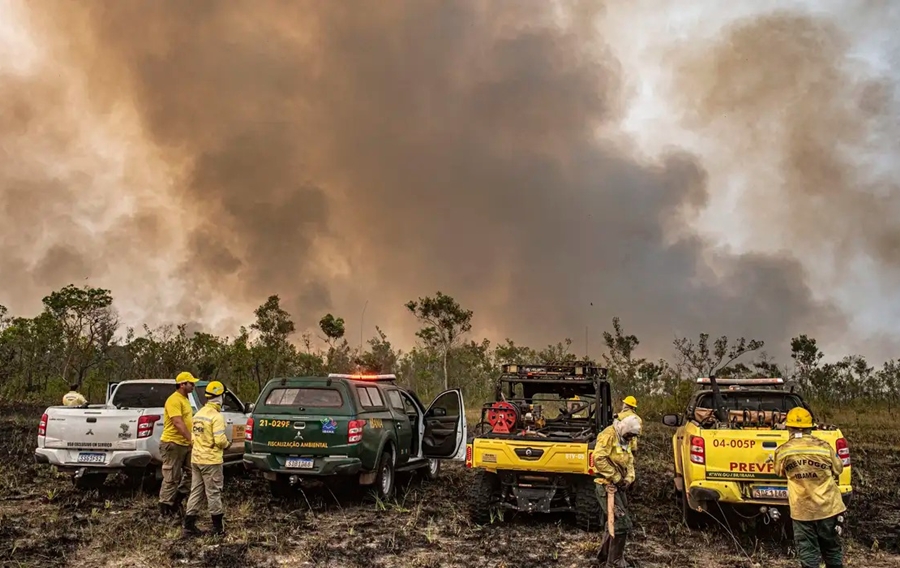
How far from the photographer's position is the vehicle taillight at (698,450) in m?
7.27

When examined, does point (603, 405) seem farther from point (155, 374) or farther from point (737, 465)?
point (155, 374)

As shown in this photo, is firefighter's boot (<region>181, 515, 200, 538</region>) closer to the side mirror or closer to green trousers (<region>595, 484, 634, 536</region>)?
green trousers (<region>595, 484, 634, 536</region>)

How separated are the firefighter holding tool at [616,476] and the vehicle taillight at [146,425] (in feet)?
20.5

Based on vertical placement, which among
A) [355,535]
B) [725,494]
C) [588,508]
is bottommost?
[355,535]

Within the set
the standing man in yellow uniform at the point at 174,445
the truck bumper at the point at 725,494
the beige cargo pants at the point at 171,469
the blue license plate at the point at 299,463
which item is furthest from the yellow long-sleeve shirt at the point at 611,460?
the beige cargo pants at the point at 171,469

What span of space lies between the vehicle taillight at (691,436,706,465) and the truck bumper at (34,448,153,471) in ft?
23.4

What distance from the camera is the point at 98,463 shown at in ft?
29.8

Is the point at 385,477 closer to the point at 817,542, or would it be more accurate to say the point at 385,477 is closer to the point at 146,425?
the point at 146,425

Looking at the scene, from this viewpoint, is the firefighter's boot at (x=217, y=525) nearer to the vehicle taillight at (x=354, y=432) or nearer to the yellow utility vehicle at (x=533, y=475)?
the vehicle taillight at (x=354, y=432)

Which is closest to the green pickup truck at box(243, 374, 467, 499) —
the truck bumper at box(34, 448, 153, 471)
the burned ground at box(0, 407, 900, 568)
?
the burned ground at box(0, 407, 900, 568)

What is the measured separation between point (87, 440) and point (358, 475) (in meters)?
3.81

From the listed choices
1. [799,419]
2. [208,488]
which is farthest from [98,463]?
[799,419]

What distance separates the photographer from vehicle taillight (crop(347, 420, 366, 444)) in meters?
8.88

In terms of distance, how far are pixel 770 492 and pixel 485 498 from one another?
10.8 feet
